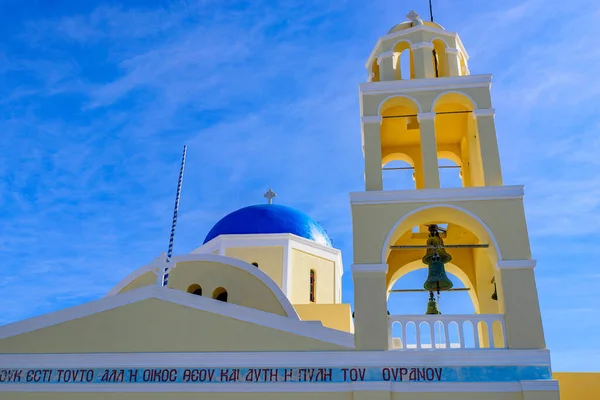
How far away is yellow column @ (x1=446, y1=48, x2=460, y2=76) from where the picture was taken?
33.6 feet

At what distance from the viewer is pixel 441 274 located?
30.3 ft

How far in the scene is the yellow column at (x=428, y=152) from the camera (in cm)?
932

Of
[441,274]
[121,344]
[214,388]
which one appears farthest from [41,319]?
[441,274]

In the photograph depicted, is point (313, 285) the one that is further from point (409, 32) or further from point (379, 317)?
point (409, 32)

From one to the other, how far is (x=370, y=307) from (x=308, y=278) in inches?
221

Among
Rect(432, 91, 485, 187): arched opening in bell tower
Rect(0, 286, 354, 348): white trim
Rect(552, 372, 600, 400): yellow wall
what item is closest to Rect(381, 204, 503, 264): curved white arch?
Rect(432, 91, 485, 187): arched opening in bell tower

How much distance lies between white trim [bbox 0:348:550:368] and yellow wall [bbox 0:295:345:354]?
0.32 ft

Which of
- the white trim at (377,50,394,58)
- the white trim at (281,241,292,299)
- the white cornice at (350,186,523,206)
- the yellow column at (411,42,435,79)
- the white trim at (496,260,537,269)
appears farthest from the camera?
the white trim at (281,241,292,299)

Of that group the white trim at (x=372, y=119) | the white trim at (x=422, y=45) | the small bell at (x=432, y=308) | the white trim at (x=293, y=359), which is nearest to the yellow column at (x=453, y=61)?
the white trim at (x=422, y=45)

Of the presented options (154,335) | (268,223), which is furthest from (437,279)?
(268,223)

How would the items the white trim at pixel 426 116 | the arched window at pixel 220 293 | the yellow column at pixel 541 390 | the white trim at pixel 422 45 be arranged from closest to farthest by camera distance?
the yellow column at pixel 541 390, the white trim at pixel 426 116, the white trim at pixel 422 45, the arched window at pixel 220 293

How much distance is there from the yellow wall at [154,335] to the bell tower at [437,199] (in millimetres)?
1388

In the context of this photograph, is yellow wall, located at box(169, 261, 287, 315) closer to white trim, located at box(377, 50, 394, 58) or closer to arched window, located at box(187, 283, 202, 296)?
arched window, located at box(187, 283, 202, 296)

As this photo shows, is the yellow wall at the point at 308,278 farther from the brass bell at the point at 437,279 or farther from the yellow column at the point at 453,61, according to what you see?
the yellow column at the point at 453,61
